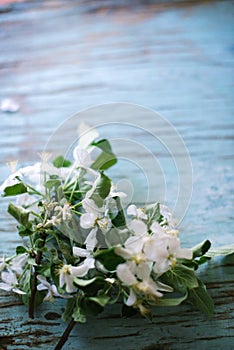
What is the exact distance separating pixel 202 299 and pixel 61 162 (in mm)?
372

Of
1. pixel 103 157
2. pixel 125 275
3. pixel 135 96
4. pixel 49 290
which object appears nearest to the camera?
pixel 125 275

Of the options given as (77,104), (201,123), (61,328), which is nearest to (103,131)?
(77,104)

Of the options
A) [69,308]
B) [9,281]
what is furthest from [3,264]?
[69,308]

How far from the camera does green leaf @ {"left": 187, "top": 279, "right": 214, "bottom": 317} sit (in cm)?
90

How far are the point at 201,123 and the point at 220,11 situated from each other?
14.0 inches

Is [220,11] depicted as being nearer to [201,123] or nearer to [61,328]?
[201,123]

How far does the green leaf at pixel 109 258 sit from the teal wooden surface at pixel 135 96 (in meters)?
0.19

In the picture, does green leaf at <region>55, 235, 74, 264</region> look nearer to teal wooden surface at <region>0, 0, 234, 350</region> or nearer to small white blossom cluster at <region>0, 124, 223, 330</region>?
small white blossom cluster at <region>0, 124, 223, 330</region>

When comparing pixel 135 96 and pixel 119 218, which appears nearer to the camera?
pixel 119 218

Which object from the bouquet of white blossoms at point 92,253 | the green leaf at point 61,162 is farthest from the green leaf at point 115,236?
the green leaf at point 61,162

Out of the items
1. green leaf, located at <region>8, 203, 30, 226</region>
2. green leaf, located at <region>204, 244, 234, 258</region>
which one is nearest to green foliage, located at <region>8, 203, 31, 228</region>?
green leaf, located at <region>8, 203, 30, 226</region>

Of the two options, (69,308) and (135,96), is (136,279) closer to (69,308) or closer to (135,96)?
(69,308)

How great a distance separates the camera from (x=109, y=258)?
79cm

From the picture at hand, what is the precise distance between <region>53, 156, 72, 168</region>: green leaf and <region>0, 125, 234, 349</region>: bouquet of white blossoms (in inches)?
2.2
